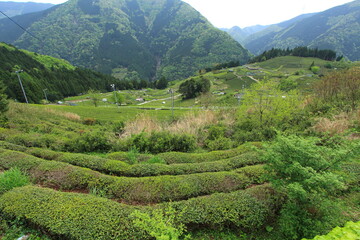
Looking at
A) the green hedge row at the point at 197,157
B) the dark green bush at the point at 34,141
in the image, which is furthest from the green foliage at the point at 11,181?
the green hedge row at the point at 197,157

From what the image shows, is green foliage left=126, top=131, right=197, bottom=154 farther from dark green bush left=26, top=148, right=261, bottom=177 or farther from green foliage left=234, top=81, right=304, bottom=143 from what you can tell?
green foliage left=234, top=81, right=304, bottom=143

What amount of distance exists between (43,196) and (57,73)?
312ft

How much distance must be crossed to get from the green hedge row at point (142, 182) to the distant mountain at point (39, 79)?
5929 cm

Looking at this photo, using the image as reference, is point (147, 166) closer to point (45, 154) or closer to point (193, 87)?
point (45, 154)

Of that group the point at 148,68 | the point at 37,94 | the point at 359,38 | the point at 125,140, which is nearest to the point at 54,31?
the point at 148,68

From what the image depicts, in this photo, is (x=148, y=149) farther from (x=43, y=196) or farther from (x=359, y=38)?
(x=359, y=38)

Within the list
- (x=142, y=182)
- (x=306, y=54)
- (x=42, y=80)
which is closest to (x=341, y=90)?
(x=142, y=182)

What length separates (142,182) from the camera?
224 inches

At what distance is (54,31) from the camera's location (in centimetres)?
17638

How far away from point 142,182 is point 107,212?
1.54m

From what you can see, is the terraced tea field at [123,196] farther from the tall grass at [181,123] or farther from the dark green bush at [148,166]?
the tall grass at [181,123]

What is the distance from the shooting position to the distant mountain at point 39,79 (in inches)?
2013

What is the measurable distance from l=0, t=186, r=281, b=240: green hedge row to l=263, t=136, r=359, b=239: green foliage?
68 cm

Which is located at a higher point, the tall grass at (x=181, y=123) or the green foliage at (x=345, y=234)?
the green foliage at (x=345, y=234)
